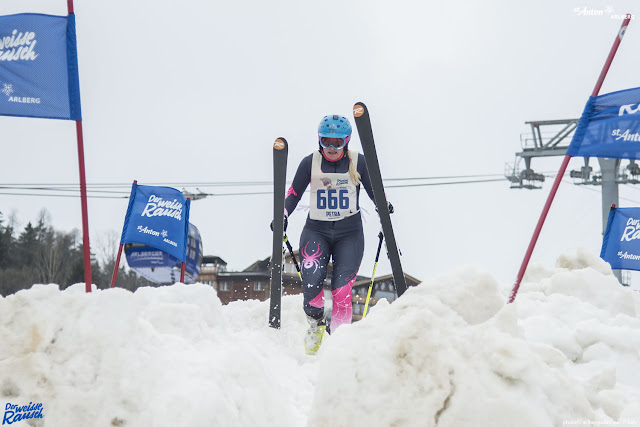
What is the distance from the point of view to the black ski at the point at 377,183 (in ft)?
19.1

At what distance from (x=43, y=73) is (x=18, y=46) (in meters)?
0.37

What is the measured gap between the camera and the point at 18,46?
5250 millimetres

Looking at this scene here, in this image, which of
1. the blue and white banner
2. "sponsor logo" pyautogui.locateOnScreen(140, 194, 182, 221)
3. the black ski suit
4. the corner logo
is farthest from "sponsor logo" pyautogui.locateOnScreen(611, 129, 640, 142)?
"sponsor logo" pyautogui.locateOnScreen(140, 194, 182, 221)

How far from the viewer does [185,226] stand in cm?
1239

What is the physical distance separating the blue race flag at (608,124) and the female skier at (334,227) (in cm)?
232

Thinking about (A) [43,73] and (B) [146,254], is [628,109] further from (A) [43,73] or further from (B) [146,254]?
(B) [146,254]

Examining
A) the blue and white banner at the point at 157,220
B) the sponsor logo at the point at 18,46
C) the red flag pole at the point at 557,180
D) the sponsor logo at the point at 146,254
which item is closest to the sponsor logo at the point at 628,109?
the red flag pole at the point at 557,180

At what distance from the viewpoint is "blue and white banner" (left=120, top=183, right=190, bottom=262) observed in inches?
467

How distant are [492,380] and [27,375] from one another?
246 cm

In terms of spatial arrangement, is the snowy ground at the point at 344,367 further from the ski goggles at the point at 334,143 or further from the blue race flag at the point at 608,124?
the ski goggles at the point at 334,143

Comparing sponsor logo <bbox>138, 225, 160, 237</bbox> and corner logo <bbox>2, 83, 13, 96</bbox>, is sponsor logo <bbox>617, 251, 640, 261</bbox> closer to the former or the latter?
sponsor logo <bbox>138, 225, 160, 237</bbox>

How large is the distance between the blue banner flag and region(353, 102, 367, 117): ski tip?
2.53m

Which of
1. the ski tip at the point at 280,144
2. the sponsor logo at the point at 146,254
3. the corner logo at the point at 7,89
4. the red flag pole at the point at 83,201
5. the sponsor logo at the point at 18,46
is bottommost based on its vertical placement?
the sponsor logo at the point at 146,254

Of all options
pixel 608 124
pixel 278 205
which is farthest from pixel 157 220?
pixel 608 124
